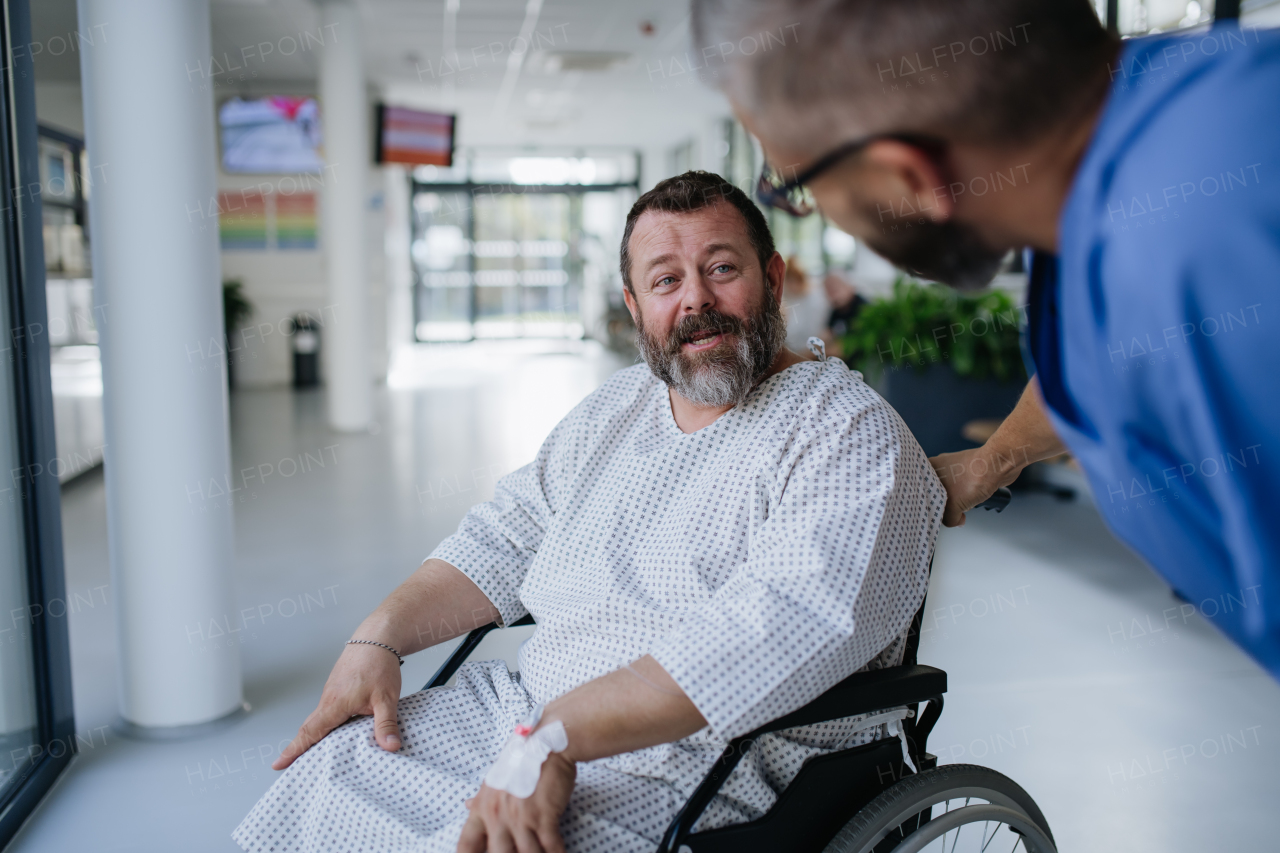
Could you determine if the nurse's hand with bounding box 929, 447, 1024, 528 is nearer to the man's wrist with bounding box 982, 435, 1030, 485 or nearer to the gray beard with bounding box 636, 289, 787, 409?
the man's wrist with bounding box 982, 435, 1030, 485

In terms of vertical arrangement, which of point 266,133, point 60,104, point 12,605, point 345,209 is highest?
point 266,133

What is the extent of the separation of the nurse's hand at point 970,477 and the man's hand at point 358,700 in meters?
0.88

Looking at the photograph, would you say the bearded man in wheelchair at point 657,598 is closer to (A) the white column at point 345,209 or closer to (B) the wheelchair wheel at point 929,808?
(B) the wheelchair wheel at point 929,808

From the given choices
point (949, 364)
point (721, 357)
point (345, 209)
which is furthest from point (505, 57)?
point (721, 357)

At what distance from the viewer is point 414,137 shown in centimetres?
901

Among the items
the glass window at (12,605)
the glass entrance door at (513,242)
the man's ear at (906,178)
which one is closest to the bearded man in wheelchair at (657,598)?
the man's ear at (906,178)

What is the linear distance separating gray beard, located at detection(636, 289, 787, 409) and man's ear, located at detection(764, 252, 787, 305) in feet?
0.11

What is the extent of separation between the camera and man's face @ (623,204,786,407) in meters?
1.52

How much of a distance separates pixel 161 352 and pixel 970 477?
1.97m

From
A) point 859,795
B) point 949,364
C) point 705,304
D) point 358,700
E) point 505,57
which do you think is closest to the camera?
point 859,795

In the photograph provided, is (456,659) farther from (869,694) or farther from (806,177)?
(806,177)

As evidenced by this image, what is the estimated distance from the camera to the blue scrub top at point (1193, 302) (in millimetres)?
514

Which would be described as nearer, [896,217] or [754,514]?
[896,217]

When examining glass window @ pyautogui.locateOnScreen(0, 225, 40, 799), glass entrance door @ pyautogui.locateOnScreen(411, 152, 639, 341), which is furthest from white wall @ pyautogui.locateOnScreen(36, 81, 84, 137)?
glass entrance door @ pyautogui.locateOnScreen(411, 152, 639, 341)
